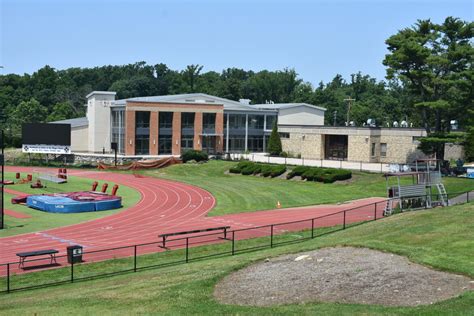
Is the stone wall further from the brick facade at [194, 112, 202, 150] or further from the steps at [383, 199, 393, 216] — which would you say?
the steps at [383, 199, 393, 216]

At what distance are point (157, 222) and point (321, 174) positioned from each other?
22565 millimetres

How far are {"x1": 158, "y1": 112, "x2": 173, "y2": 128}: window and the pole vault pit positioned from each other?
21.0 m

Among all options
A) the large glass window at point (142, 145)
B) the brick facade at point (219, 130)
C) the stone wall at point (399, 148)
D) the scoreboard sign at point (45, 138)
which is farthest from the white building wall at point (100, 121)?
Answer: the stone wall at point (399, 148)

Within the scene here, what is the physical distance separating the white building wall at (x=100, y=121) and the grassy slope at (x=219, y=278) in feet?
190

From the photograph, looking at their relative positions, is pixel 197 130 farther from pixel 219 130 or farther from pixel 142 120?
pixel 142 120

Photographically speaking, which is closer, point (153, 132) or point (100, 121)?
point (153, 132)

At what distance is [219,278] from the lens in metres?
19.2

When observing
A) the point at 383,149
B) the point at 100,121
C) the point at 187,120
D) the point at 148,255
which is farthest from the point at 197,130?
the point at 148,255

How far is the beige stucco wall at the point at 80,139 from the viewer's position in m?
82.6

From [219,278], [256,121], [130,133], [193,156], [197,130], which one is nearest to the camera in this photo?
[219,278]

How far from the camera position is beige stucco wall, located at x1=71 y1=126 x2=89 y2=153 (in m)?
82.6

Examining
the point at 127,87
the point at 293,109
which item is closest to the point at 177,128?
the point at 293,109

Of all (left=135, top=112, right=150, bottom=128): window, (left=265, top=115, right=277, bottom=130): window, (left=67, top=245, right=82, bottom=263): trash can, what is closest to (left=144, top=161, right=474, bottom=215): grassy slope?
(left=67, top=245, right=82, bottom=263): trash can

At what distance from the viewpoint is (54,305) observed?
675 inches
